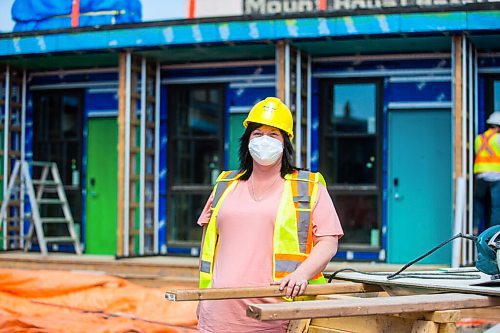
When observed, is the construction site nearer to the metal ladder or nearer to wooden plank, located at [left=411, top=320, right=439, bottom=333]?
the metal ladder

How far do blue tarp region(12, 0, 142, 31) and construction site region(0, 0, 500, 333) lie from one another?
0.02m

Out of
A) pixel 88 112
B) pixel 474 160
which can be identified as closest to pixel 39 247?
pixel 88 112

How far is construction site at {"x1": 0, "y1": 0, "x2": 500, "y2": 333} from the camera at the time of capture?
908cm

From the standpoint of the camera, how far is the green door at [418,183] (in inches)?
408

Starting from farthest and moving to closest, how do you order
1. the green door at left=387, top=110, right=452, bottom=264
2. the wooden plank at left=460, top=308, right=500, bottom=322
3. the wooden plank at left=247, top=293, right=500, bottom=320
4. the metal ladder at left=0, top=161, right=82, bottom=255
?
1. the metal ladder at left=0, top=161, right=82, bottom=255
2. the green door at left=387, top=110, right=452, bottom=264
3. the wooden plank at left=460, top=308, right=500, bottom=322
4. the wooden plank at left=247, top=293, right=500, bottom=320

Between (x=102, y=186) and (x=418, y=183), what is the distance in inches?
176

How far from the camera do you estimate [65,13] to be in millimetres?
11414

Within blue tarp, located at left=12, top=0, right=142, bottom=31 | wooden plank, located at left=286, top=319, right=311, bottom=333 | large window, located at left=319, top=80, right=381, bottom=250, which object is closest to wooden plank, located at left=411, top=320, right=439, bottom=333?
wooden plank, located at left=286, top=319, right=311, bottom=333

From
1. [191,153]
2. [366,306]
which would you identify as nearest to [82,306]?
[191,153]

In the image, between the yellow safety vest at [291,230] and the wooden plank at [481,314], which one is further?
the wooden plank at [481,314]

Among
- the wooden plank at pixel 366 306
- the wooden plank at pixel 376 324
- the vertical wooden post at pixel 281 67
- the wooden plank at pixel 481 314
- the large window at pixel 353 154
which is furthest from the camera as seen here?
the large window at pixel 353 154

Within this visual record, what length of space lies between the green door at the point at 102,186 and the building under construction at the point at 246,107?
20mm

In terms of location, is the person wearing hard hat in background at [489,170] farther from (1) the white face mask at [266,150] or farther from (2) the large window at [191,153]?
(1) the white face mask at [266,150]

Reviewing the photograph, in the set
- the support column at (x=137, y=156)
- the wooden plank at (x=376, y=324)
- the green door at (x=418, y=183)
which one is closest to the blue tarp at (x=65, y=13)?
the support column at (x=137, y=156)
